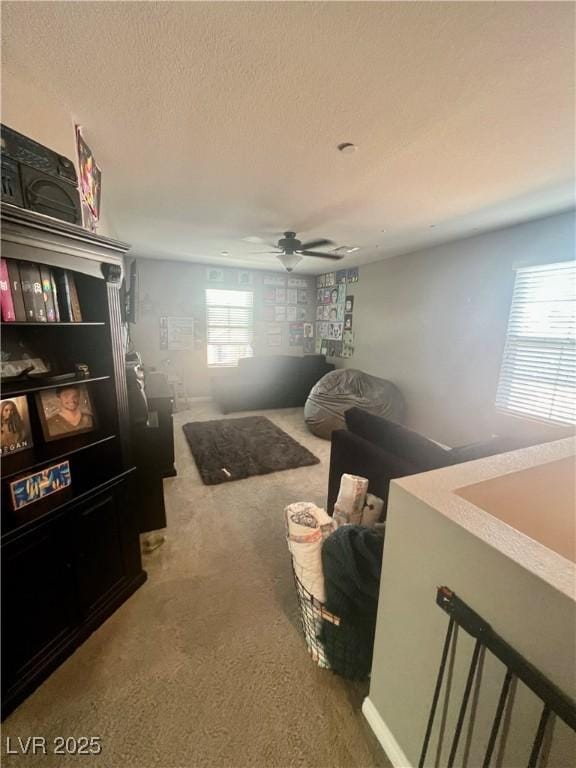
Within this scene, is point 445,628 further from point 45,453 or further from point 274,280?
point 274,280

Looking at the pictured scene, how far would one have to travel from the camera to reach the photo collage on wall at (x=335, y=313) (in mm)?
5234

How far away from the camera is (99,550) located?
1471mm

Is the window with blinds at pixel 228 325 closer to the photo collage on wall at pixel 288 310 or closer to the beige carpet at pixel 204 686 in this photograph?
the photo collage on wall at pixel 288 310

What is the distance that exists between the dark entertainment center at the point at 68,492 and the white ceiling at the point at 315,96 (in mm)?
621

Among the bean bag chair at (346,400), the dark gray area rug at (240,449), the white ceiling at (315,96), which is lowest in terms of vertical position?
the dark gray area rug at (240,449)

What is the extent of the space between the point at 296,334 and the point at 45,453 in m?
5.12

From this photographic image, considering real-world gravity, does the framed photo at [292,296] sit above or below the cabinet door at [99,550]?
above

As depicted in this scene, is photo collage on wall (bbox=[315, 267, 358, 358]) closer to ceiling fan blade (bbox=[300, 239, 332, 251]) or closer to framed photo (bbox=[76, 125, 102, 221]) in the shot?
ceiling fan blade (bbox=[300, 239, 332, 251])

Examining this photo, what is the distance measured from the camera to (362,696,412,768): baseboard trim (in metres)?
1.02

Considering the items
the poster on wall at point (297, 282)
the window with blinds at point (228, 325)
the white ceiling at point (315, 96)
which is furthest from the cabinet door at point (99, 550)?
the poster on wall at point (297, 282)

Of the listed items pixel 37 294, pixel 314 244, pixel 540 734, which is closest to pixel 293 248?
pixel 314 244

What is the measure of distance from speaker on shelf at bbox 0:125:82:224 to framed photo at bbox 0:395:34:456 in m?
0.77

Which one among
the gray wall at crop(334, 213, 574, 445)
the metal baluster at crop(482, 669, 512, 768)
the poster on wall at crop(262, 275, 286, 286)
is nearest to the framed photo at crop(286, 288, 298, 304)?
the poster on wall at crop(262, 275, 286, 286)

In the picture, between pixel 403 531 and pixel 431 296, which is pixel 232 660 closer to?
pixel 403 531
